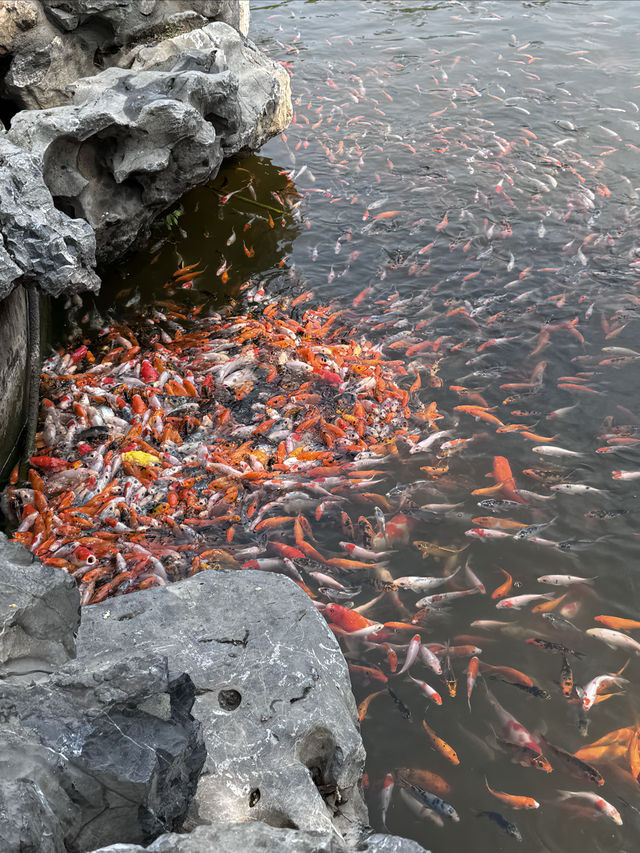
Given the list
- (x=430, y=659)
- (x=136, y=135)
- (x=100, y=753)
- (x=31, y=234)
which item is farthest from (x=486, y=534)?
(x=136, y=135)

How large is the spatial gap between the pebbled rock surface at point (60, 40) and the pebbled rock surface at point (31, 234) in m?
1.94

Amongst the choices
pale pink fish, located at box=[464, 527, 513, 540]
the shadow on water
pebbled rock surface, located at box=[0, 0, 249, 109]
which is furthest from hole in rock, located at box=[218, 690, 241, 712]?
pebbled rock surface, located at box=[0, 0, 249, 109]

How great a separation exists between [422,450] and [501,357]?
167 cm

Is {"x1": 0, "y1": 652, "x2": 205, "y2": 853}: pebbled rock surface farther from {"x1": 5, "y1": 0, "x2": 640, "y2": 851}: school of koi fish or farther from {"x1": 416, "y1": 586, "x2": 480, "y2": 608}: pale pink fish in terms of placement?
{"x1": 416, "y1": 586, "x2": 480, "y2": 608}: pale pink fish

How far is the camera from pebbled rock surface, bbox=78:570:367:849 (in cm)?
336

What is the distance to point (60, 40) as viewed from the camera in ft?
24.6

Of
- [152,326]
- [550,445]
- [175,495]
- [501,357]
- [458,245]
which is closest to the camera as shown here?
[175,495]

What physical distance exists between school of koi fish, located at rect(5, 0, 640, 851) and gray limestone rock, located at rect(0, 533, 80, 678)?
66.1 inches

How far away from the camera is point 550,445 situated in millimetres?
6312

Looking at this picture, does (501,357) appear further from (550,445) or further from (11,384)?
(11,384)

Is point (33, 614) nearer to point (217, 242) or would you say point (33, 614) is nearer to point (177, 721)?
point (177, 721)

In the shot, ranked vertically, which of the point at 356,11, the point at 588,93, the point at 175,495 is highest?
the point at 356,11

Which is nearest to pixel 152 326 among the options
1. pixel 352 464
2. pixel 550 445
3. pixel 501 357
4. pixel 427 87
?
pixel 352 464

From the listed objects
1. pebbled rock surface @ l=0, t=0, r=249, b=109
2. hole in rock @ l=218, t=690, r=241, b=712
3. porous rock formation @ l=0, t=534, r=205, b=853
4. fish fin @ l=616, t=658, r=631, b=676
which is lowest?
fish fin @ l=616, t=658, r=631, b=676
